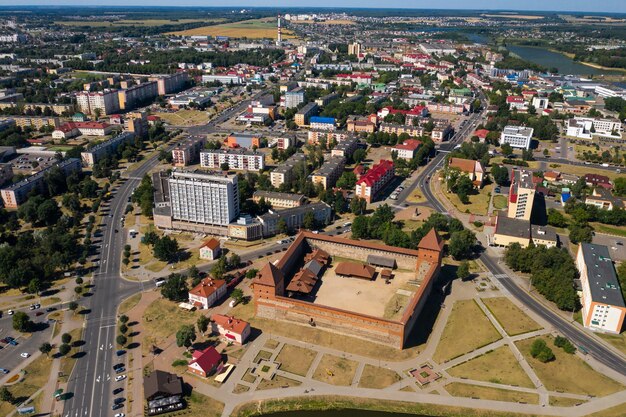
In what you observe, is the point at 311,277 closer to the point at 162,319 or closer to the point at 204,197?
the point at 162,319

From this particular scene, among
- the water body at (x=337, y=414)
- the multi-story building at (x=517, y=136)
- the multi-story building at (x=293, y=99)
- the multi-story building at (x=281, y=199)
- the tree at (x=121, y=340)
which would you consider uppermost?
the multi-story building at (x=293, y=99)

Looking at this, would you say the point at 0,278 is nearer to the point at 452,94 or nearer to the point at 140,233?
the point at 140,233

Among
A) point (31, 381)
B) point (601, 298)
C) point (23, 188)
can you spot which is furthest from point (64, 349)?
point (601, 298)

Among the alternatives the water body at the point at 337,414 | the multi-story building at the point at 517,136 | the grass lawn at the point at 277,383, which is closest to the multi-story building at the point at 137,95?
the multi-story building at the point at 517,136

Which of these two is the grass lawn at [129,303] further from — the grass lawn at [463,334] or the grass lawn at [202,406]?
the grass lawn at [463,334]

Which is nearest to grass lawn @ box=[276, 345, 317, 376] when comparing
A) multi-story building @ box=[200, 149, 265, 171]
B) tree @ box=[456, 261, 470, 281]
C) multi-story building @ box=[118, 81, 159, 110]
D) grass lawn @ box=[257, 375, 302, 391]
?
grass lawn @ box=[257, 375, 302, 391]

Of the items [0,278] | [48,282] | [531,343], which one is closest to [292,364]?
[531,343]

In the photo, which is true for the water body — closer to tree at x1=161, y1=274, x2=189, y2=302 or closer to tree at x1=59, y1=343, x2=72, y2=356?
tree at x1=161, y1=274, x2=189, y2=302
